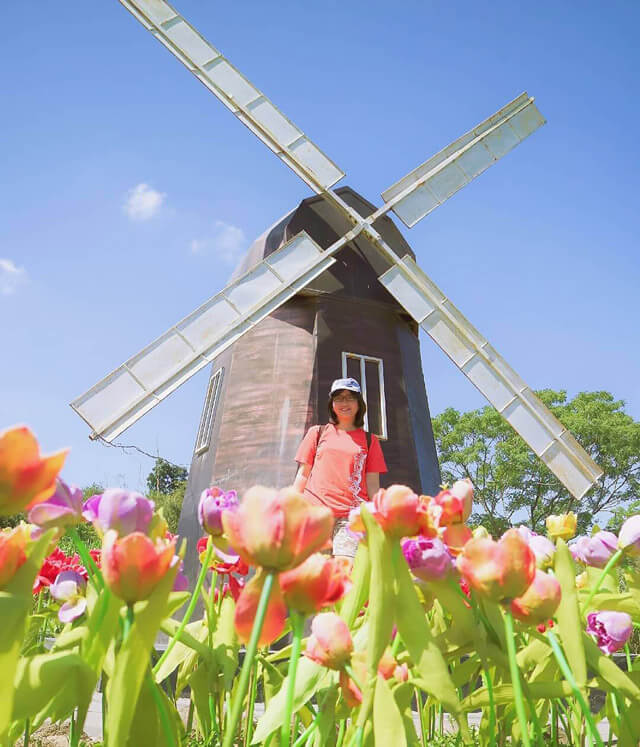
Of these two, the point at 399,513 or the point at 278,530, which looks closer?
the point at 278,530

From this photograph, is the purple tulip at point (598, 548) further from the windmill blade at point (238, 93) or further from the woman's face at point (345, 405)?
the windmill blade at point (238, 93)

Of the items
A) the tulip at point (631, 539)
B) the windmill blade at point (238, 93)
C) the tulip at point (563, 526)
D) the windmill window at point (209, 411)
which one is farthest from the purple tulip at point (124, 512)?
the windmill blade at point (238, 93)

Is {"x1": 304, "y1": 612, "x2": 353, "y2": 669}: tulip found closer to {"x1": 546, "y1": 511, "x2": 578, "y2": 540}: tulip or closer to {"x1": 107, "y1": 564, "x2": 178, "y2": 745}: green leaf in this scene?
{"x1": 107, "y1": 564, "x2": 178, "y2": 745}: green leaf

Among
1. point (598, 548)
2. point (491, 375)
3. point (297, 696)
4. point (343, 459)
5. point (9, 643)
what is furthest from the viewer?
point (491, 375)

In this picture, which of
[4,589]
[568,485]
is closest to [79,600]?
[4,589]

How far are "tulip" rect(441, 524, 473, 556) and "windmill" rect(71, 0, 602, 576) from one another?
4.66 meters

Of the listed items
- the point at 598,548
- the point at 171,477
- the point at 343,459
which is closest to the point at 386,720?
the point at 598,548

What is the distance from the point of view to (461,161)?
7.70 meters

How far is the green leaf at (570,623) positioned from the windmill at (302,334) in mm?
4751

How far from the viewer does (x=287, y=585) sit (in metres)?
0.58

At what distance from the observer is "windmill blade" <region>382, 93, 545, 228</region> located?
283 inches

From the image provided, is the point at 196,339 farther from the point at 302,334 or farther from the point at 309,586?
the point at 309,586

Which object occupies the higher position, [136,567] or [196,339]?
[196,339]

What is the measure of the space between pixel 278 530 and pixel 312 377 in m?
5.25
